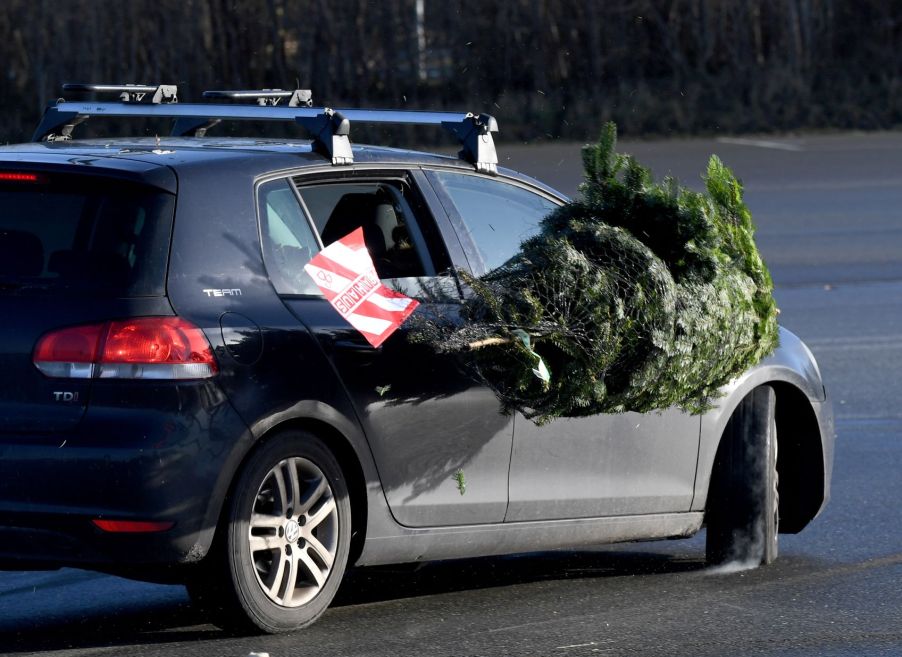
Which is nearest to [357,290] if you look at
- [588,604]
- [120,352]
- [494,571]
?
[120,352]

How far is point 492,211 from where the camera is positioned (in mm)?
6453

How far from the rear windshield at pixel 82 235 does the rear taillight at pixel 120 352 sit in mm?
121

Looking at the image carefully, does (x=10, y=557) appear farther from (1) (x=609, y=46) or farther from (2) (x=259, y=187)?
(1) (x=609, y=46)

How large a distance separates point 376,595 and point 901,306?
916cm

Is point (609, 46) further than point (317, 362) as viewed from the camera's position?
Yes

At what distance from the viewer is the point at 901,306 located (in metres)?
14.6

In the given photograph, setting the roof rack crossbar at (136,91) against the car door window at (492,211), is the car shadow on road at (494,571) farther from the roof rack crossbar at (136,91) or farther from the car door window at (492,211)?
the roof rack crossbar at (136,91)

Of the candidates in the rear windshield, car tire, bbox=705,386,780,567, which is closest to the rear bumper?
the rear windshield

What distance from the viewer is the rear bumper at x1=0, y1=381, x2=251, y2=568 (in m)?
5.10

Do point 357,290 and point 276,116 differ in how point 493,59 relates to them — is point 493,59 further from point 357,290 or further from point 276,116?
point 357,290

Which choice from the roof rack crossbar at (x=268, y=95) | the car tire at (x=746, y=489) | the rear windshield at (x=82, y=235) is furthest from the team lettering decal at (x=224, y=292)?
the car tire at (x=746, y=489)

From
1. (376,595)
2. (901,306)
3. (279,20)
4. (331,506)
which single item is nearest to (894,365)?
(901,306)

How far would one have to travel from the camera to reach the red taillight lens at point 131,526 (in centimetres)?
512

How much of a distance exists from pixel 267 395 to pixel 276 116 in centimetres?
113
